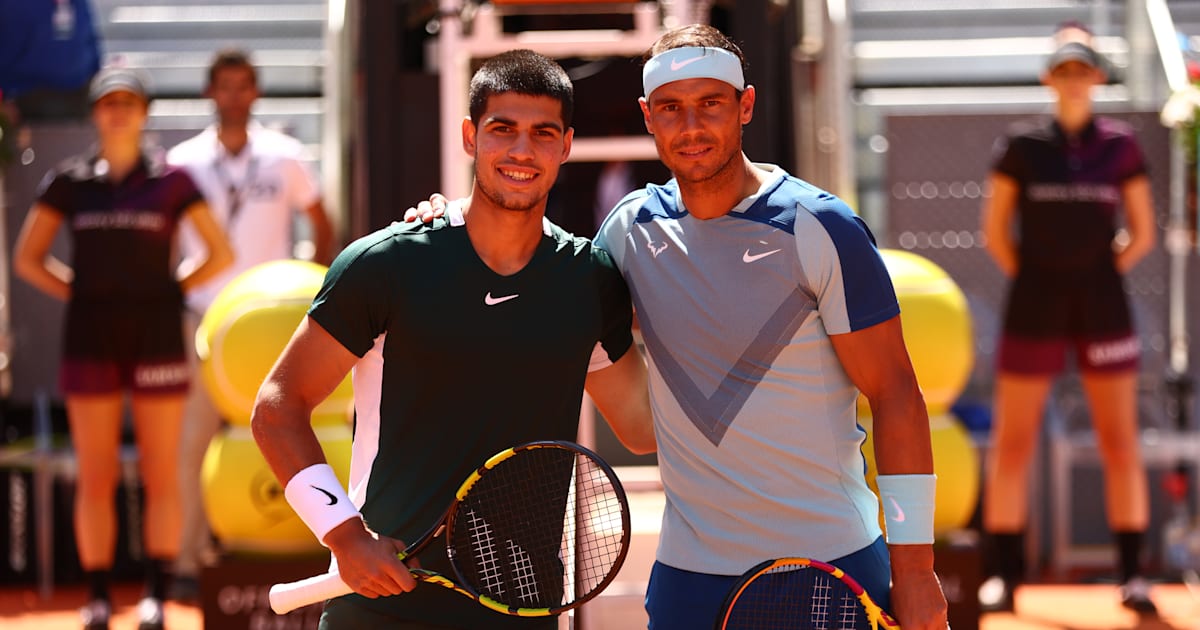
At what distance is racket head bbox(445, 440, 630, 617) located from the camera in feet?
8.65

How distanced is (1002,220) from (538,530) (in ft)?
13.3

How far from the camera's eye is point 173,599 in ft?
21.5

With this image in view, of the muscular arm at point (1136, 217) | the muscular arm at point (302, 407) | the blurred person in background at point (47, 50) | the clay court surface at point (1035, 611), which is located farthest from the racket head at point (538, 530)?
the blurred person in background at point (47, 50)

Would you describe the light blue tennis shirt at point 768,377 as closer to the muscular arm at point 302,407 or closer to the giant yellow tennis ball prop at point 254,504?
the muscular arm at point 302,407

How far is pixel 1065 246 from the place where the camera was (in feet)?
20.5

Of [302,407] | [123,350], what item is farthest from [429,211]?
[123,350]

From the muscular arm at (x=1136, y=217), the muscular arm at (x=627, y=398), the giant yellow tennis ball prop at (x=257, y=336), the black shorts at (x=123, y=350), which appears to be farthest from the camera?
the muscular arm at (x=1136, y=217)

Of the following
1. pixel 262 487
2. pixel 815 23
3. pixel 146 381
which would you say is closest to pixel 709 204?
pixel 262 487

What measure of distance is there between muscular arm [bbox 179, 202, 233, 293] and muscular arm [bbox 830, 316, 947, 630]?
153 inches

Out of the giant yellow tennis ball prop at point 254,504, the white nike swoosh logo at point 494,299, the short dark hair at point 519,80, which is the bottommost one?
the giant yellow tennis ball prop at point 254,504

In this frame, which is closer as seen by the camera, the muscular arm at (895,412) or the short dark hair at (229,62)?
the muscular arm at (895,412)

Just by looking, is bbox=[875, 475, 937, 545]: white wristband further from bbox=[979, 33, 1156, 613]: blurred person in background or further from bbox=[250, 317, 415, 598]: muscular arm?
bbox=[979, 33, 1156, 613]: blurred person in background

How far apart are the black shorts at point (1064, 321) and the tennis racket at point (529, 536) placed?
380cm

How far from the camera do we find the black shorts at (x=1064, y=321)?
20.2ft
